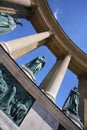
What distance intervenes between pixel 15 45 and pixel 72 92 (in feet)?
16.3

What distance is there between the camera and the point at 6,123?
10234 mm

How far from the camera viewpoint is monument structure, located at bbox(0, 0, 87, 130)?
38.3ft

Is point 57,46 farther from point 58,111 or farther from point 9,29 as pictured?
point 58,111

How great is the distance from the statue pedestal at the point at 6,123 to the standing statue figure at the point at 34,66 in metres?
5.25

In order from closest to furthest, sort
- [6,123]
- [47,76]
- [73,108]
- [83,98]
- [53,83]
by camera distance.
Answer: [6,123] → [73,108] → [53,83] → [47,76] → [83,98]

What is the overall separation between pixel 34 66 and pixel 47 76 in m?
3.59

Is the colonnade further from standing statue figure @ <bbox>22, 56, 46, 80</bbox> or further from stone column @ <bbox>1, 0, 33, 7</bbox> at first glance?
stone column @ <bbox>1, 0, 33, 7</bbox>

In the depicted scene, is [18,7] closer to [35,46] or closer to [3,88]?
[35,46]

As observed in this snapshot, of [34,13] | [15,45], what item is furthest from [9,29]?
[34,13]

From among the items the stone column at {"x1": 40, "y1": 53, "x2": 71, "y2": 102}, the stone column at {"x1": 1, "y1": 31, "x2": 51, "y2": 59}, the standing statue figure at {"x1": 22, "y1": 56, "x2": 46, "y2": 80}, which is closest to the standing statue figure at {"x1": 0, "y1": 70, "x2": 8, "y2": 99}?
the stone column at {"x1": 1, "y1": 31, "x2": 51, "y2": 59}

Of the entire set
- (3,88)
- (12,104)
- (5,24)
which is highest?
(5,24)

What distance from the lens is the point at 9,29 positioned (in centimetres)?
1523

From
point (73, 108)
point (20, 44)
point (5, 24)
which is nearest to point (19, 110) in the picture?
point (73, 108)

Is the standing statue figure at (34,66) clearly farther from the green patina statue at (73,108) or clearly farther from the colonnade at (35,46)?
the green patina statue at (73,108)
